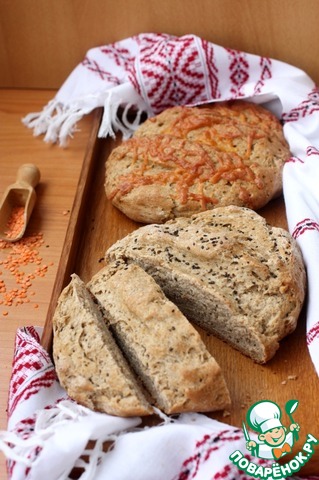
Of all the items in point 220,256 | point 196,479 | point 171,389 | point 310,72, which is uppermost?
point 310,72

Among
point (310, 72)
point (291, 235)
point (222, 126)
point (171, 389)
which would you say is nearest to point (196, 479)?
point (171, 389)

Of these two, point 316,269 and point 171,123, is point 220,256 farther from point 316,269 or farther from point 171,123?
point 171,123

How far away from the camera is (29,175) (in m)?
3.02

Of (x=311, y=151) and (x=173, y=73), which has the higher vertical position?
(x=173, y=73)

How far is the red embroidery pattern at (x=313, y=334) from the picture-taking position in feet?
7.45

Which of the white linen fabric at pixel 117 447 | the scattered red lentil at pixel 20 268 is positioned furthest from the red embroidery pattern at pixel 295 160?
the white linen fabric at pixel 117 447

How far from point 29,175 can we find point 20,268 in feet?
1.66

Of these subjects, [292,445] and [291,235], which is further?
[291,235]

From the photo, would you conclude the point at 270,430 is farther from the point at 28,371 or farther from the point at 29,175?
the point at 29,175

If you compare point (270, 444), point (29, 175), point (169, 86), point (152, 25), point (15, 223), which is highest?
point (152, 25)

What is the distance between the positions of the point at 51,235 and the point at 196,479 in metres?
1.34

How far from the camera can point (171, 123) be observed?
3080 millimetres

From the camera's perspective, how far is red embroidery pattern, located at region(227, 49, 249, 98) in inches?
127

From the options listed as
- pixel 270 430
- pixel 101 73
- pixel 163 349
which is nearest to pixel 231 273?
pixel 163 349
